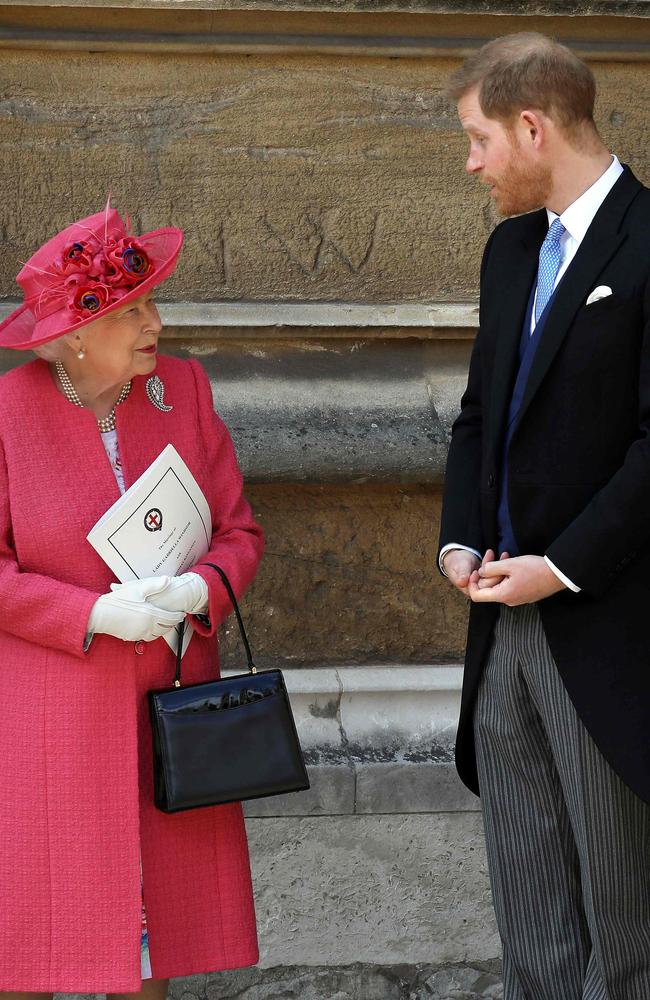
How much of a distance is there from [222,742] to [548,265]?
1.05 m

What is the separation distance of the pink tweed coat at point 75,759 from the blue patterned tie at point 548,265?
0.79 m

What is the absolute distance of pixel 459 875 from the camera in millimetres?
3439

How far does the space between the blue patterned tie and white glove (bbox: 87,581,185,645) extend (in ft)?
2.82

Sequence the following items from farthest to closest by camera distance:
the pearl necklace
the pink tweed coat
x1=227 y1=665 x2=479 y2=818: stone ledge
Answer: x1=227 y1=665 x2=479 y2=818: stone ledge < the pearl necklace < the pink tweed coat

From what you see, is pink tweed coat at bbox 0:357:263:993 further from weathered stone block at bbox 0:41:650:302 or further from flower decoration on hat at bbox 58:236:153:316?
weathered stone block at bbox 0:41:650:302

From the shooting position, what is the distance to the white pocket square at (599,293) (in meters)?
2.16

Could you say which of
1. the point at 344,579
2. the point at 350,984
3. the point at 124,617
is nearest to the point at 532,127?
the point at 124,617

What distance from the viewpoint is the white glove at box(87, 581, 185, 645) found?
7.58ft

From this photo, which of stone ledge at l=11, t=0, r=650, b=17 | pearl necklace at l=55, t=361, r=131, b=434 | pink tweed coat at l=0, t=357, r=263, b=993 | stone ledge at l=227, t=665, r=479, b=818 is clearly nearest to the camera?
pink tweed coat at l=0, t=357, r=263, b=993

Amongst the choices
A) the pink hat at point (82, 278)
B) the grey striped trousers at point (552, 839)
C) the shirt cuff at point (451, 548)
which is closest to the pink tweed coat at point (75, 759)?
the pink hat at point (82, 278)

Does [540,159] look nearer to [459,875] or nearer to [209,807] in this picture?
[209,807]

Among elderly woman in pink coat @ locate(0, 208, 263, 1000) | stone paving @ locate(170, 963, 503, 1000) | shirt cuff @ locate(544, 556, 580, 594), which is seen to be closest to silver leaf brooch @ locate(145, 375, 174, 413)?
elderly woman in pink coat @ locate(0, 208, 263, 1000)

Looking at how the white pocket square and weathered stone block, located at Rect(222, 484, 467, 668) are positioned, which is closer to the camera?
the white pocket square

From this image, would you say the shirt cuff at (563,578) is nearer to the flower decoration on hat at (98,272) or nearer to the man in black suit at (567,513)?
the man in black suit at (567,513)
